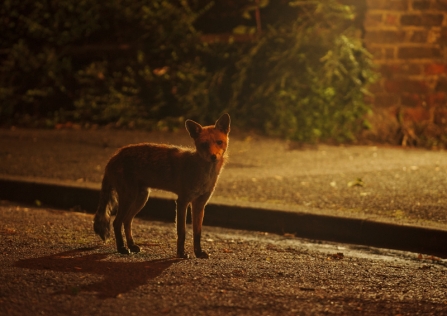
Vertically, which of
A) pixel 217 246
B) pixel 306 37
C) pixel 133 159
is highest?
pixel 306 37

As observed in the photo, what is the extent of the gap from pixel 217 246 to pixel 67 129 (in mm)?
6946

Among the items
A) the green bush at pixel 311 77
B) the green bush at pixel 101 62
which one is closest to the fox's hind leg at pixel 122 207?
the green bush at pixel 311 77

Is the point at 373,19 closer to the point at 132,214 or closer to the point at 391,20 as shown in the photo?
the point at 391,20

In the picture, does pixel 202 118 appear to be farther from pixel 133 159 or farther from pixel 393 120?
pixel 133 159

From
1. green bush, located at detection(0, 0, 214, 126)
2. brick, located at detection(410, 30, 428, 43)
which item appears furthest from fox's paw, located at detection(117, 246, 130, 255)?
brick, located at detection(410, 30, 428, 43)

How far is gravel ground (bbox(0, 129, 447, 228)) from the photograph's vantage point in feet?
25.2

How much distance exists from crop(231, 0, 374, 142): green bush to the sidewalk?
23.7 inches

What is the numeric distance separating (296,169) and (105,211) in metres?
4.02

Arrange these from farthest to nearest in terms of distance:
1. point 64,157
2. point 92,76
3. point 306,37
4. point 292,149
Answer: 1. point 92,76
2. point 306,37
3. point 292,149
4. point 64,157

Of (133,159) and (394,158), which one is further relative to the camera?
(394,158)

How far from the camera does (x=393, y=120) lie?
12203 millimetres

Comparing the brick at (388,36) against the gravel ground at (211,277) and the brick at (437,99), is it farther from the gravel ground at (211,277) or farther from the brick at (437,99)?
the gravel ground at (211,277)

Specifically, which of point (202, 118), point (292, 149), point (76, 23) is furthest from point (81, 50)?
point (292, 149)

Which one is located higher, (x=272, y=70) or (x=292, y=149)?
(x=272, y=70)
